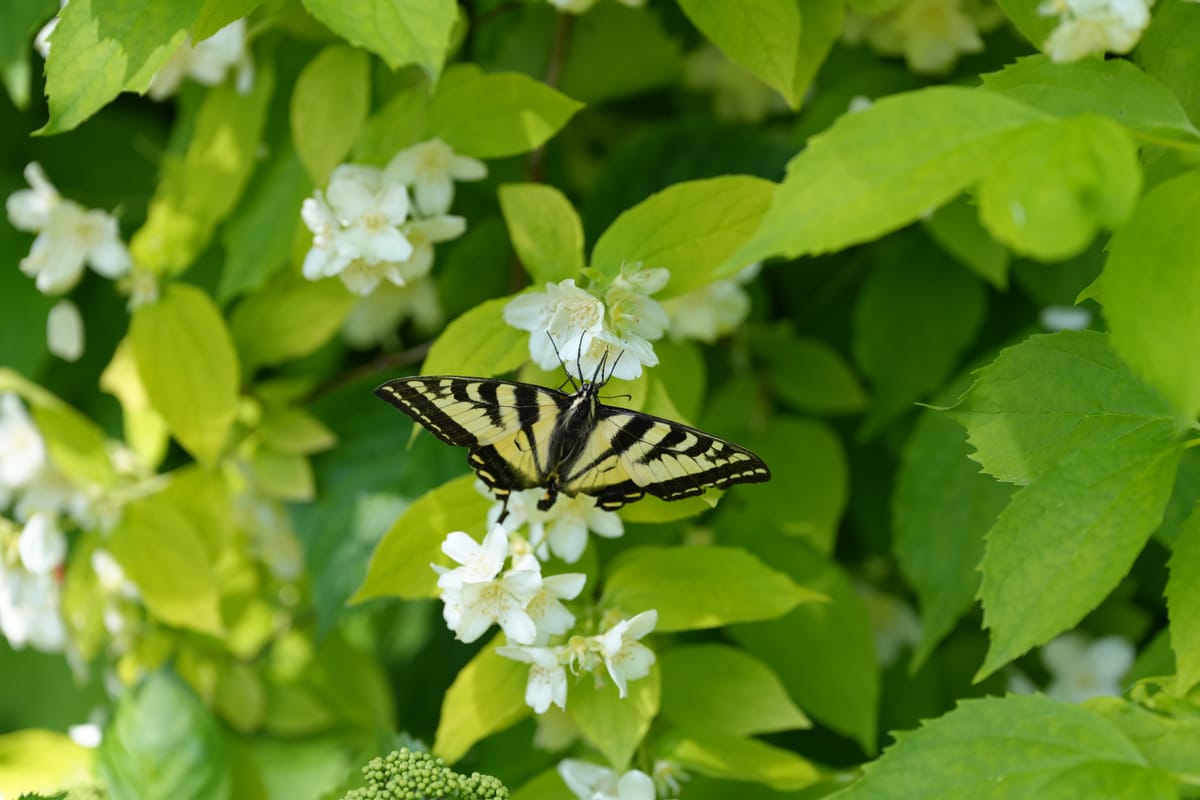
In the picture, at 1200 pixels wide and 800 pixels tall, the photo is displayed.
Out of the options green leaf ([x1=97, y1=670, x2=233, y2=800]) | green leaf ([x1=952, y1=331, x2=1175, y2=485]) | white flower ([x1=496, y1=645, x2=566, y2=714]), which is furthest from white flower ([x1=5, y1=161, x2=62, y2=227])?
green leaf ([x1=952, y1=331, x2=1175, y2=485])

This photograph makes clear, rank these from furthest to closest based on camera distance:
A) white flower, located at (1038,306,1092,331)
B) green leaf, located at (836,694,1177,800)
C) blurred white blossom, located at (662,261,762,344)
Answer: white flower, located at (1038,306,1092,331)
blurred white blossom, located at (662,261,762,344)
green leaf, located at (836,694,1177,800)

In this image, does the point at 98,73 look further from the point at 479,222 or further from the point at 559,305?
the point at 479,222

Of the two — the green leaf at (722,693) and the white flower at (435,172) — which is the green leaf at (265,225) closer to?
the white flower at (435,172)

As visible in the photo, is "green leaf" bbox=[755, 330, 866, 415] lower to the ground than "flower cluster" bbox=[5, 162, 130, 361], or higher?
lower

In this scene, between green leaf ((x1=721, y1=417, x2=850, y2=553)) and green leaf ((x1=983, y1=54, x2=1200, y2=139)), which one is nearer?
green leaf ((x1=983, y1=54, x2=1200, y2=139))

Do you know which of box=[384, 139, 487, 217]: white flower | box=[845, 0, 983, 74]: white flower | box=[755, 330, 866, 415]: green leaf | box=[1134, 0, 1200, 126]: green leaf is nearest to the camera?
box=[1134, 0, 1200, 126]: green leaf

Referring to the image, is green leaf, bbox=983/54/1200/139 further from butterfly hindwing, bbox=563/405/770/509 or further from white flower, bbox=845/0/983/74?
white flower, bbox=845/0/983/74

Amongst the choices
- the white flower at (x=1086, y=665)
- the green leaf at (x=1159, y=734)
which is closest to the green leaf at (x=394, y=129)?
the green leaf at (x=1159, y=734)

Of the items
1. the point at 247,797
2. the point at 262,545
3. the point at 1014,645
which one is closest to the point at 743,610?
the point at 1014,645
